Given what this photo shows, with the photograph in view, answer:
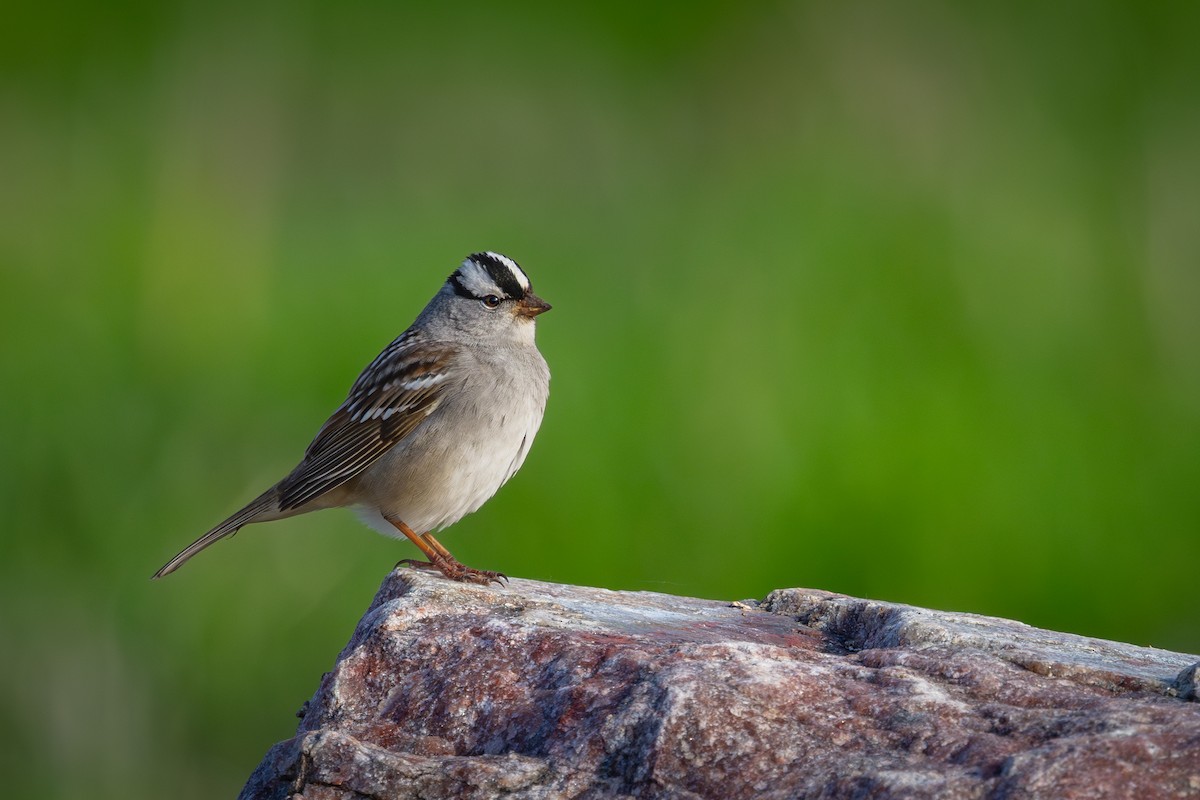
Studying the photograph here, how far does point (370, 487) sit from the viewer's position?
5.39 metres

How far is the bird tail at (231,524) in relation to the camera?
5191 mm

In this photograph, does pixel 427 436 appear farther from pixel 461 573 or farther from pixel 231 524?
pixel 461 573

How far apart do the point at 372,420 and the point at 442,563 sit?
0.86 m

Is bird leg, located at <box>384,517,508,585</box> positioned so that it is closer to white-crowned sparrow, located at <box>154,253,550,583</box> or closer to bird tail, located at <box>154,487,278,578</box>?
white-crowned sparrow, located at <box>154,253,550,583</box>

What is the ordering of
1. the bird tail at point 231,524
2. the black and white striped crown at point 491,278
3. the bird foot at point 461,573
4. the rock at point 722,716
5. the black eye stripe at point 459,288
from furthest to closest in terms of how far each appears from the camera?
the black eye stripe at point 459,288
the black and white striped crown at point 491,278
the bird tail at point 231,524
the bird foot at point 461,573
the rock at point 722,716

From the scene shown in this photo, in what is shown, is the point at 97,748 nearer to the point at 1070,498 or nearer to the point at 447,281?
the point at 447,281

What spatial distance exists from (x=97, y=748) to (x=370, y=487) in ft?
5.56

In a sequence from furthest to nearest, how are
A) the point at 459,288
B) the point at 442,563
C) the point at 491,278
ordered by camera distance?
the point at 459,288 → the point at 491,278 → the point at 442,563

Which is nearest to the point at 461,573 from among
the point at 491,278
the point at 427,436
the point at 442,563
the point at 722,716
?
the point at 442,563

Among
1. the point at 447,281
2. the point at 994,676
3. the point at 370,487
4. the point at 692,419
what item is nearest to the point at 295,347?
the point at 447,281

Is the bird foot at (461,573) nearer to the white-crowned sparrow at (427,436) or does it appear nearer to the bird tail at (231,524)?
the white-crowned sparrow at (427,436)

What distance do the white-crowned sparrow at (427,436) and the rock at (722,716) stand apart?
162 centimetres

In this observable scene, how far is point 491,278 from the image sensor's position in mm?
5719

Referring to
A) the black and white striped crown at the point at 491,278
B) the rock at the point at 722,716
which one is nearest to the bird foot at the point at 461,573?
the rock at the point at 722,716
